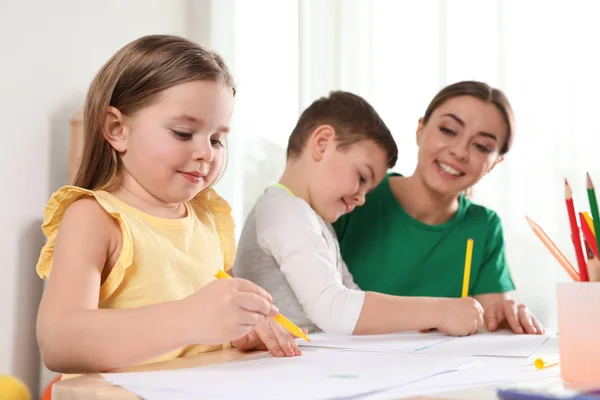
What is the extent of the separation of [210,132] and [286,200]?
1.04ft

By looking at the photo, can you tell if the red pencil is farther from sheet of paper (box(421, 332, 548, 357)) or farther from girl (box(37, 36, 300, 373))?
girl (box(37, 36, 300, 373))

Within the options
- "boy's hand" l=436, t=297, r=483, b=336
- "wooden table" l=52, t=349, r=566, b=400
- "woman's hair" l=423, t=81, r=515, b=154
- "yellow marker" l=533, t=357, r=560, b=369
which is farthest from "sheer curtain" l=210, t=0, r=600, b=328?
"wooden table" l=52, t=349, r=566, b=400

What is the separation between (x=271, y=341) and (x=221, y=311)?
0.15 meters

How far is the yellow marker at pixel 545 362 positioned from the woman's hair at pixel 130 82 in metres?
0.50

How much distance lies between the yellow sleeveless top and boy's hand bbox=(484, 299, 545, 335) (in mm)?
454

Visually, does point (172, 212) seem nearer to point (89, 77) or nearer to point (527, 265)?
point (89, 77)

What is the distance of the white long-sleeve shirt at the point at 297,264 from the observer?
Result: 3.31ft

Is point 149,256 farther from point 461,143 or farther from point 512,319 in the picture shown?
point 461,143

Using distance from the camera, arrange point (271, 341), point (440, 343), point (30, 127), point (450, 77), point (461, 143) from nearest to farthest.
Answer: point (271, 341) < point (440, 343) < point (461, 143) < point (30, 127) < point (450, 77)

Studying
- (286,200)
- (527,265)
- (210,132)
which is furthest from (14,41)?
(527,265)

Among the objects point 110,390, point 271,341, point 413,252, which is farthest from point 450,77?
point 110,390

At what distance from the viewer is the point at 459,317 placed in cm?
98

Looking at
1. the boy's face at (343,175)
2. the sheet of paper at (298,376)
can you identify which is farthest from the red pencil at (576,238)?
the boy's face at (343,175)

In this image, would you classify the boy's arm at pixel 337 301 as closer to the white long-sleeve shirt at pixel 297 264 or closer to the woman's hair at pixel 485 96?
the white long-sleeve shirt at pixel 297 264
